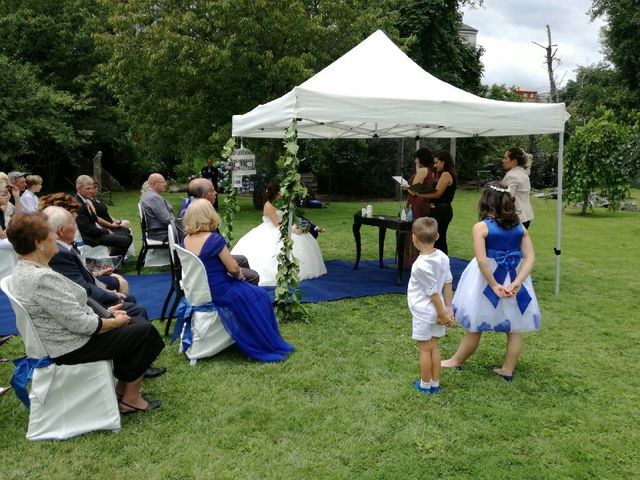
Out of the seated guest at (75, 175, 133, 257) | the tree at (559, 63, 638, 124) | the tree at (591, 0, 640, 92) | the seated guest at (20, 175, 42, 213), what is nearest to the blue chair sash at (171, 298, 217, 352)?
the seated guest at (75, 175, 133, 257)

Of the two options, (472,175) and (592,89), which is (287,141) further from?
(592,89)

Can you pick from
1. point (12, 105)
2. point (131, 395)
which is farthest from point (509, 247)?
point (12, 105)

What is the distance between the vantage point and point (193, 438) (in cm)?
322

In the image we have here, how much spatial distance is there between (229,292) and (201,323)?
33 cm

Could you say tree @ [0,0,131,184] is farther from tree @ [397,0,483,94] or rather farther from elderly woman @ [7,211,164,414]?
elderly woman @ [7,211,164,414]

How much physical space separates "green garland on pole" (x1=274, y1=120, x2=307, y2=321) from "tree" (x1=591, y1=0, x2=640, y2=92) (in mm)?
27658

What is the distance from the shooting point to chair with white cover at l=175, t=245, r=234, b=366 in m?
4.33

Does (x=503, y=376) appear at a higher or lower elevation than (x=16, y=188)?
lower

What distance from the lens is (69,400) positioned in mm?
3244

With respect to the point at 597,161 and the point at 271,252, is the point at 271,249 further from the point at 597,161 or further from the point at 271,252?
the point at 597,161

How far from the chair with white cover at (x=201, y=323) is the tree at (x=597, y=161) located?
13621 millimetres

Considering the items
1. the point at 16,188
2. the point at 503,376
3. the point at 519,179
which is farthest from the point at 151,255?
the point at 503,376

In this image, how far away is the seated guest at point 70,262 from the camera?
3559 millimetres

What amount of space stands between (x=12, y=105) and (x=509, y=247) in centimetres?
1735
